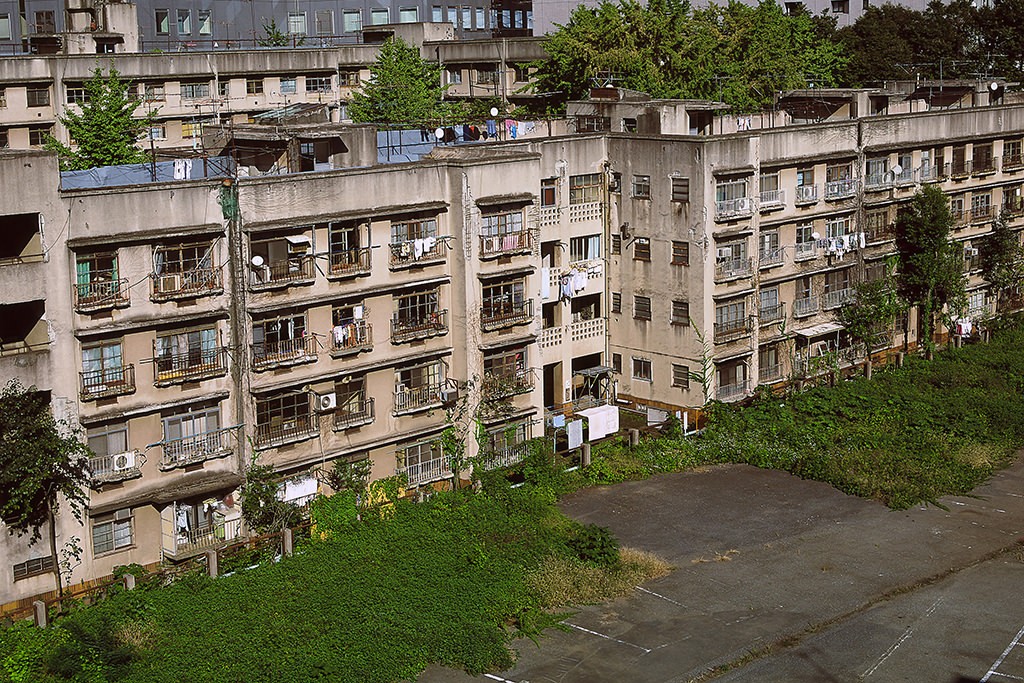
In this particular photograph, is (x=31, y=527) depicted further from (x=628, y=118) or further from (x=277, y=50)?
(x=277, y=50)

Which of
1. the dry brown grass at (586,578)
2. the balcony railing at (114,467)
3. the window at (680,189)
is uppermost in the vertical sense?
the window at (680,189)

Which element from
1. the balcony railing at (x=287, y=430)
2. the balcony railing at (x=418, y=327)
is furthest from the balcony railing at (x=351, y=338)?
the balcony railing at (x=287, y=430)

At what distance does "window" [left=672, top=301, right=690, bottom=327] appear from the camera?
5572 cm

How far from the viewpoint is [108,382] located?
39.7 meters

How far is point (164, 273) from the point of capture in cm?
4053

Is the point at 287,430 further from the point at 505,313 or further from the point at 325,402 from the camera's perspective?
the point at 505,313

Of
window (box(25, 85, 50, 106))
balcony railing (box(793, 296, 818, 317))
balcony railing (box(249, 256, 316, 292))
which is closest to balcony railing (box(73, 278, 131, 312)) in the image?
balcony railing (box(249, 256, 316, 292))

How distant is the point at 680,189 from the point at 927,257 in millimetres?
13033

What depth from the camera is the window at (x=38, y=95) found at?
224 feet

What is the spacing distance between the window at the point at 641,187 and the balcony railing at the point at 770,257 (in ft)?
17.1

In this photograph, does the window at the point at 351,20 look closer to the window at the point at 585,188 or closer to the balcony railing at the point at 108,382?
the window at the point at 585,188

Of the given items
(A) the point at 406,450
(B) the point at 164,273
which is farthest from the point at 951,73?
(B) the point at 164,273

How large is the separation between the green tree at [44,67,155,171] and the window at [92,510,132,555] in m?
22.6

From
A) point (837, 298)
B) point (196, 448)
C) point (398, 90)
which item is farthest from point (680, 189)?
point (398, 90)
